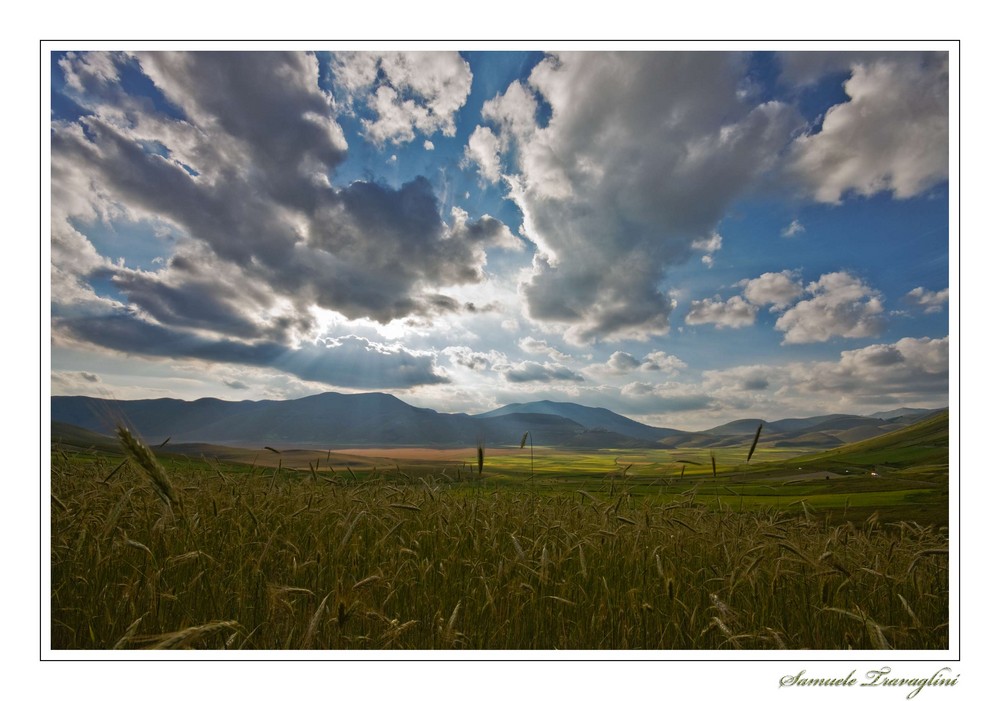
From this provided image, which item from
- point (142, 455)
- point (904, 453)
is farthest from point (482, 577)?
point (904, 453)

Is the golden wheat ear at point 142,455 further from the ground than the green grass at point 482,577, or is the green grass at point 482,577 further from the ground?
the golden wheat ear at point 142,455

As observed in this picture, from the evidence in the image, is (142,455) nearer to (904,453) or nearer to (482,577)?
(482,577)

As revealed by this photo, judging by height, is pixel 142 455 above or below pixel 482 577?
above

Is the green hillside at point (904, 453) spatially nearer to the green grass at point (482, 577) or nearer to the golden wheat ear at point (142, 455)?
the green grass at point (482, 577)
